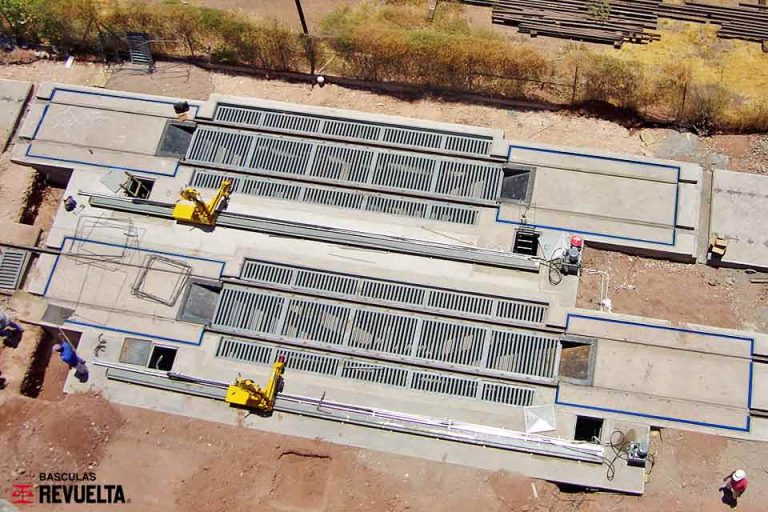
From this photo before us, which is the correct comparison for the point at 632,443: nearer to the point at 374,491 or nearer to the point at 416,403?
the point at 416,403

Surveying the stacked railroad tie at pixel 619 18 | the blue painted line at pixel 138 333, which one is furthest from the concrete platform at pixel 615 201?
the blue painted line at pixel 138 333

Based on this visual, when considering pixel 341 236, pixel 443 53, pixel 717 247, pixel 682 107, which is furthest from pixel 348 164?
pixel 717 247

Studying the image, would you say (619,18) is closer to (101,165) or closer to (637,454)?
(637,454)

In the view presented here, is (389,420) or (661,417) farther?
(389,420)

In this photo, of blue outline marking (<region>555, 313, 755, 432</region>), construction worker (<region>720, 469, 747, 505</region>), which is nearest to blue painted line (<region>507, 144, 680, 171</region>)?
blue outline marking (<region>555, 313, 755, 432</region>)

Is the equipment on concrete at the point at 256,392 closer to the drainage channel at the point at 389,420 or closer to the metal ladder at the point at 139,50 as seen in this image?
the drainage channel at the point at 389,420
